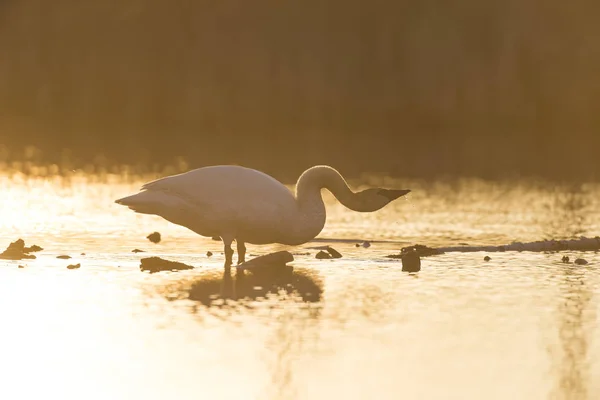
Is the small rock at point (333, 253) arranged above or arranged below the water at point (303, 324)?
above

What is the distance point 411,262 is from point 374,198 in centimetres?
91

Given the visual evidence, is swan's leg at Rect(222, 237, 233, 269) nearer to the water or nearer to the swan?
the swan

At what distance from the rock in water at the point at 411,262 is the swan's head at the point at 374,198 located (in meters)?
0.71

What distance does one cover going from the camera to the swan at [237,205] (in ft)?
47.3

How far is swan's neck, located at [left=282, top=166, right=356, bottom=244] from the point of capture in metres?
14.7

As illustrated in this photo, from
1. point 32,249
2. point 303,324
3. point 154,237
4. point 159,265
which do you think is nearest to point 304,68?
point 154,237

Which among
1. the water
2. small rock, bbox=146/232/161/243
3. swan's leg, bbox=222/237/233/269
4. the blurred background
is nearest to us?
the water

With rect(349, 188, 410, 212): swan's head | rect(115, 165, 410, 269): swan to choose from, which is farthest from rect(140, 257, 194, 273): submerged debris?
rect(349, 188, 410, 212): swan's head

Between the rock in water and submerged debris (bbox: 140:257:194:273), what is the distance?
7.53ft

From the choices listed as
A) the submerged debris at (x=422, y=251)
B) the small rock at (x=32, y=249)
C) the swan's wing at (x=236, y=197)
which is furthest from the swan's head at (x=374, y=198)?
the small rock at (x=32, y=249)

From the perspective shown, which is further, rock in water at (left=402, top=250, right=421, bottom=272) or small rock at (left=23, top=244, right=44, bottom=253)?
small rock at (left=23, top=244, right=44, bottom=253)

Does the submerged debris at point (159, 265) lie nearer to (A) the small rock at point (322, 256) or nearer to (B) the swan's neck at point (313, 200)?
(B) the swan's neck at point (313, 200)

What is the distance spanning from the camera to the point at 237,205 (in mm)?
14367

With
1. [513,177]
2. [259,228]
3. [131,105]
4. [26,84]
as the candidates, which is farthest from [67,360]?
[26,84]
